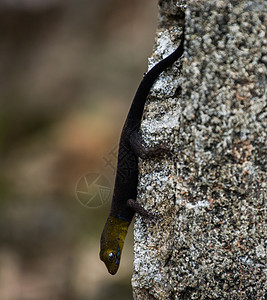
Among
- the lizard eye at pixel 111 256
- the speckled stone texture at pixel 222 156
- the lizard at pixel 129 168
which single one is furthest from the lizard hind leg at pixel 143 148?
the lizard eye at pixel 111 256

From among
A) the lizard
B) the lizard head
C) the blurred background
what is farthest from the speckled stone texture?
the blurred background

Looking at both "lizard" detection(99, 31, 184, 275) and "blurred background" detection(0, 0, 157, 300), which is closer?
"lizard" detection(99, 31, 184, 275)

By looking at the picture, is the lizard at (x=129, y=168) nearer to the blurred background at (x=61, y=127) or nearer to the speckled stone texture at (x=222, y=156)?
the speckled stone texture at (x=222, y=156)

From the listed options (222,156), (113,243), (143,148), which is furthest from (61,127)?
(222,156)

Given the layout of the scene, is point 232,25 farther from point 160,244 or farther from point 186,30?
point 160,244

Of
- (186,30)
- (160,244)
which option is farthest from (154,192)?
(186,30)

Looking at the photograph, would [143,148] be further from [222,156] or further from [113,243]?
[113,243]

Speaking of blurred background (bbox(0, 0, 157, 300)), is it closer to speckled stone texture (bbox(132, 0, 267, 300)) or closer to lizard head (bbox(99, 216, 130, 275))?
lizard head (bbox(99, 216, 130, 275))
